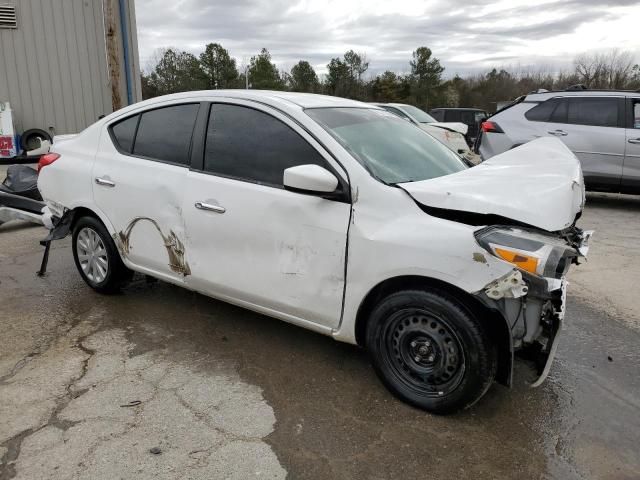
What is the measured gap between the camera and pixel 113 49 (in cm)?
1234

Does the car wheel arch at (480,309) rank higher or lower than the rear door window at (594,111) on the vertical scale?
lower

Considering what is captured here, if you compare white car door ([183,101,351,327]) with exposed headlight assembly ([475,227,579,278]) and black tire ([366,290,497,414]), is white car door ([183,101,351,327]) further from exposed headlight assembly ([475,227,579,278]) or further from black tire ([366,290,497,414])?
exposed headlight assembly ([475,227,579,278])

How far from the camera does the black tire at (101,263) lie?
420 centimetres

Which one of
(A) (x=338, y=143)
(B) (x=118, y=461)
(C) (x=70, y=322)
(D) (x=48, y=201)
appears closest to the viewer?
(B) (x=118, y=461)

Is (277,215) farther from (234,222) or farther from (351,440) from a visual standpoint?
(351,440)

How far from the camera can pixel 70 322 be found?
3.95m

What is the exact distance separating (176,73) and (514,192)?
39.0 meters

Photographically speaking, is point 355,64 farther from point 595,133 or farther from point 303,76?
point 595,133

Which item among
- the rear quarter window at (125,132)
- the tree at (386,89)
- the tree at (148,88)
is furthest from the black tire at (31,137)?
the tree at (386,89)

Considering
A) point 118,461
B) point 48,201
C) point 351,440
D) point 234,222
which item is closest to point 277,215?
point 234,222

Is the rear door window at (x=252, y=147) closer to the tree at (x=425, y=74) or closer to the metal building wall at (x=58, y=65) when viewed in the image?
the metal building wall at (x=58, y=65)

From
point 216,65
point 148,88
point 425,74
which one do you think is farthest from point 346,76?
point 148,88

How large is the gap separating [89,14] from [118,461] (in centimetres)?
1376

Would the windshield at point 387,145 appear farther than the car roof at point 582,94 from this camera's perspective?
No
